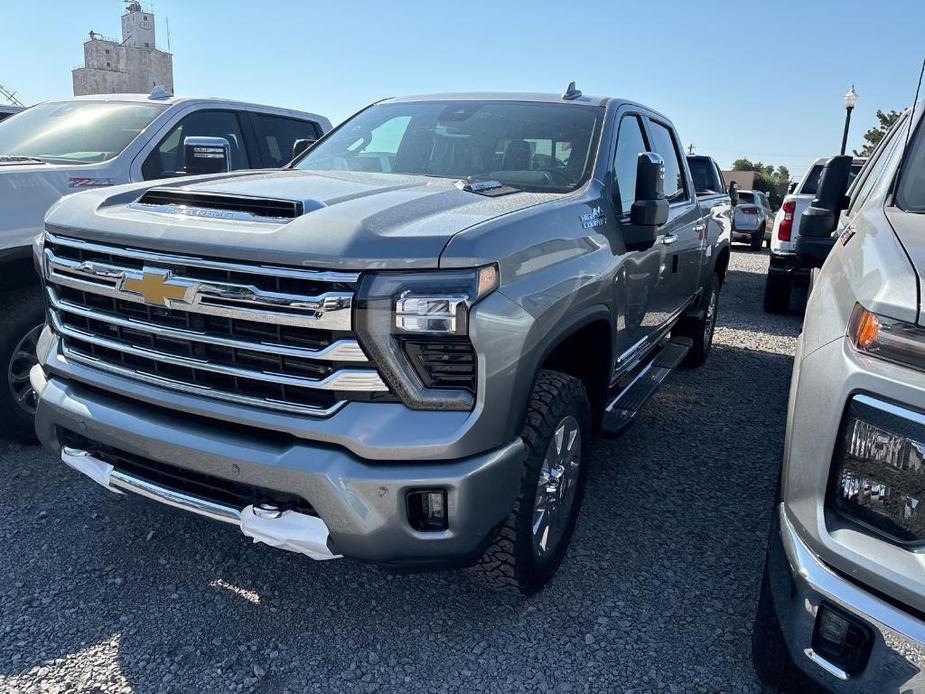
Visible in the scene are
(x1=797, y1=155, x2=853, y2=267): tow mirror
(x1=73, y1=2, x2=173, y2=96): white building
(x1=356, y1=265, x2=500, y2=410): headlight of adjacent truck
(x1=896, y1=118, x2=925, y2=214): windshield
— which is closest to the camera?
(x1=356, y1=265, x2=500, y2=410): headlight of adjacent truck

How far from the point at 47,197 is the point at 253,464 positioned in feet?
9.13

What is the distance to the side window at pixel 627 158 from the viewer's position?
350 centimetres

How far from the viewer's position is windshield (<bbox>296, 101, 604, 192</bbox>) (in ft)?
11.1

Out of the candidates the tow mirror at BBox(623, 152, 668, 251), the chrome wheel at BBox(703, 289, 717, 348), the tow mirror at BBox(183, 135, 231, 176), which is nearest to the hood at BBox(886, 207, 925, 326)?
the tow mirror at BBox(623, 152, 668, 251)

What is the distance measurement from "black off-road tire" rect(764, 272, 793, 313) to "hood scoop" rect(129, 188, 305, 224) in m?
7.58

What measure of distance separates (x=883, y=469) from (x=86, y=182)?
14.4 feet

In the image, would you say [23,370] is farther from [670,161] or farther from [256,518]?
[670,161]

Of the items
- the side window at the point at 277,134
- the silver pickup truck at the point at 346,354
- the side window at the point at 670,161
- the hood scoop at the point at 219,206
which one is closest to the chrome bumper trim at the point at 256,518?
the silver pickup truck at the point at 346,354

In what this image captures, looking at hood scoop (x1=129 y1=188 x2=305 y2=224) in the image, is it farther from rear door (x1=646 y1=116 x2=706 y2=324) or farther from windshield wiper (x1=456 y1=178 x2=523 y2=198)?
rear door (x1=646 y1=116 x2=706 y2=324)

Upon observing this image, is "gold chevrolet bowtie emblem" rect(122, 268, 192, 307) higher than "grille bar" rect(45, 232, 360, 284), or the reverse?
"grille bar" rect(45, 232, 360, 284)

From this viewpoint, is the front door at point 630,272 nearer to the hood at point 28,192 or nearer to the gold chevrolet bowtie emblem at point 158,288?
the gold chevrolet bowtie emblem at point 158,288

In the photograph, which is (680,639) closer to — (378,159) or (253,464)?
(253,464)

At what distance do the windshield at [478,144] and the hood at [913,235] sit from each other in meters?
1.29

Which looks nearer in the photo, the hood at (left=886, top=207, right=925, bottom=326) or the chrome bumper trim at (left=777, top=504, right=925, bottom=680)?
the chrome bumper trim at (left=777, top=504, right=925, bottom=680)
